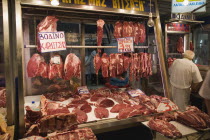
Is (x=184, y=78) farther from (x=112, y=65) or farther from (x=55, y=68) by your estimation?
(x=55, y=68)

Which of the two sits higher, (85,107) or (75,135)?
(85,107)

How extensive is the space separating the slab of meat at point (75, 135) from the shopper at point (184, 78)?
14.4 ft

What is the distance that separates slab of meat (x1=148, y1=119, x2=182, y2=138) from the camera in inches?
107

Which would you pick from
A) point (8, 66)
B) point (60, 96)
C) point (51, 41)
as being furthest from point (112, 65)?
point (8, 66)

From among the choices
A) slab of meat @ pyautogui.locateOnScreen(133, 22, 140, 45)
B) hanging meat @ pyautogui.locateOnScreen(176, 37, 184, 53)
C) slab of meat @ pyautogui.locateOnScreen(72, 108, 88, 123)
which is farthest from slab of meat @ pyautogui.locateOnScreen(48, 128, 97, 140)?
hanging meat @ pyautogui.locateOnScreen(176, 37, 184, 53)

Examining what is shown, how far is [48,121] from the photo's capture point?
2.70 meters

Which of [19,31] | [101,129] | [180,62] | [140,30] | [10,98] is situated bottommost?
[101,129]

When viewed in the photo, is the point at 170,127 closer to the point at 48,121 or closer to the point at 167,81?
the point at 167,81

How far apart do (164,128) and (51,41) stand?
2694 mm

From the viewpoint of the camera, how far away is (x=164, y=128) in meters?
2.88

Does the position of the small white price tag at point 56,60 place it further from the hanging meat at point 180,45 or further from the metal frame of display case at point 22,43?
the hanging meat at point 180,45

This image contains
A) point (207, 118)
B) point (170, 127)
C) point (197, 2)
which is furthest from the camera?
point (197, 2)

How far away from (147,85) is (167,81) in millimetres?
1475

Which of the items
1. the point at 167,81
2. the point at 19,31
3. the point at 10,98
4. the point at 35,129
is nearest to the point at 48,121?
the point at 35,129
